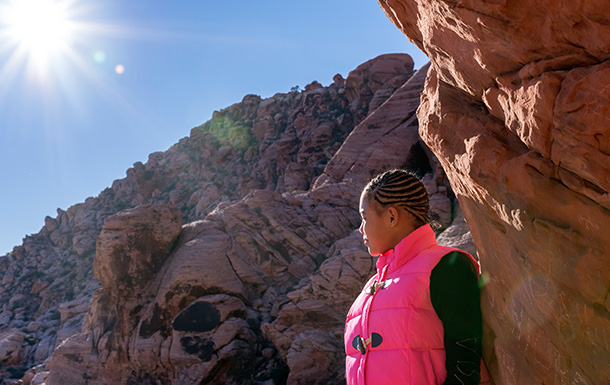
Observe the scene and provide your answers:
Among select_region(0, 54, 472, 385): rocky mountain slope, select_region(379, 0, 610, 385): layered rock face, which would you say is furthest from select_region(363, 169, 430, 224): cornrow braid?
select_region(0, 54, 472, 385): rocky mountain slope

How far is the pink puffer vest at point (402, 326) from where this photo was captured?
2168 millimetres

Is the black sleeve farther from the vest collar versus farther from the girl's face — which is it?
the girl's face

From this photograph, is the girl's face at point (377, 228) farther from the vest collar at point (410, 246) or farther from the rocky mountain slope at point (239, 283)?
the rocky mountain slope at point (239, 283)

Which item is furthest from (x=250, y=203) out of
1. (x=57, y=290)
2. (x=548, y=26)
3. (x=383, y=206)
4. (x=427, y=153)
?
(x=57, y=290)

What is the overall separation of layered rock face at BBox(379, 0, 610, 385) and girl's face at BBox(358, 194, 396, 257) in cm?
61

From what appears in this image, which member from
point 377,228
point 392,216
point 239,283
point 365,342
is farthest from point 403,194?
point 239,283

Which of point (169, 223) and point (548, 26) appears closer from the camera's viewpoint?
point (548, 26)

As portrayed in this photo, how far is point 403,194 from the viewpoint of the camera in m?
2.75

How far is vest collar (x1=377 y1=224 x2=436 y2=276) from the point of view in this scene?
2.56 metres

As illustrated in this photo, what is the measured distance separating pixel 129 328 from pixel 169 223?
438cm

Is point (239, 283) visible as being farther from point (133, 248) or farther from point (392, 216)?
point (392, 216)

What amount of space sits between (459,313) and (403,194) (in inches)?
35.1

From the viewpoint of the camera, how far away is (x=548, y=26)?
1.73 metres

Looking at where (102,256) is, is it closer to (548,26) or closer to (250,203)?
(250,203)
